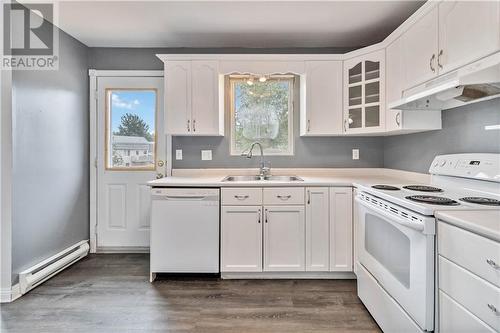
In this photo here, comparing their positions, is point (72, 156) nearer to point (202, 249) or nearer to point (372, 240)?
point (202, 249)

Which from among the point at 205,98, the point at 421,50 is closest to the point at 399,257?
the point at 421,50

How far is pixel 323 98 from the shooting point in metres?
2.68

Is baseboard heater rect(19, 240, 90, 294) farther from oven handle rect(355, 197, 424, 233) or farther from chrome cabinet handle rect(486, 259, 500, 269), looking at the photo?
chrome cabinet handle rect(486, 259, 500, 269)

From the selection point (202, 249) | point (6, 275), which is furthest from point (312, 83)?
point (6, 275)

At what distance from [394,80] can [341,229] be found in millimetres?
1370

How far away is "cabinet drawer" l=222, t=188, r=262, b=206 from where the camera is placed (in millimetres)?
2330

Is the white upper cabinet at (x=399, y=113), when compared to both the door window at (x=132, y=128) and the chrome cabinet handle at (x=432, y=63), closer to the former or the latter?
the chrome cabinet handle at (x=432, y=63)

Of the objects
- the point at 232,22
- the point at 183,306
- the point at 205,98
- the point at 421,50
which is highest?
the point at 232,22

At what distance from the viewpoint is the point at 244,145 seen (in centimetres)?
304

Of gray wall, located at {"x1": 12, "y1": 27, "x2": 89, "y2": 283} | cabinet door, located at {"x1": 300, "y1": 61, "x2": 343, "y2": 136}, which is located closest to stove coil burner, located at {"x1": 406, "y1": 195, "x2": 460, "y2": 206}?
cabinet door, located at {"x1": 300, "y1": 61, "x2": 343, "y2": 136}

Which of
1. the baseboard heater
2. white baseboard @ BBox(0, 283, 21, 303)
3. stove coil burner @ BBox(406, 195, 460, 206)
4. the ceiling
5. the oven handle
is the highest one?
the ceiling

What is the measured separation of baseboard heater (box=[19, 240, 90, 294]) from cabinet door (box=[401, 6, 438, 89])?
3413 millimetres

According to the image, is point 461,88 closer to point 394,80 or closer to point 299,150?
point 394,80

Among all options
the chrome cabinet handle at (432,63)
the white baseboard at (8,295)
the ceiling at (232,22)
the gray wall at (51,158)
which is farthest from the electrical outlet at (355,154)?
the white baseboard at (8,295)
